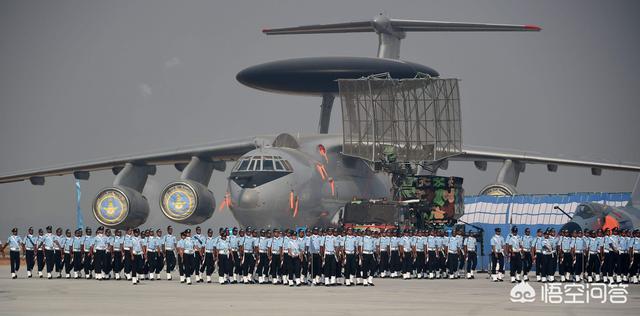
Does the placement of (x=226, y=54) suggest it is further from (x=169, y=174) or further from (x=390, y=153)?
(x=390, y=153)

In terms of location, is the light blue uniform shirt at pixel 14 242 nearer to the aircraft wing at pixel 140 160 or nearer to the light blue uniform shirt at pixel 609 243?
the aircraft wing at pixel 140 160

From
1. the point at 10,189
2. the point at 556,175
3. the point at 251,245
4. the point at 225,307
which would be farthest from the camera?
the point at 556,175

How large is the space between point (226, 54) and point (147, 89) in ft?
32.1

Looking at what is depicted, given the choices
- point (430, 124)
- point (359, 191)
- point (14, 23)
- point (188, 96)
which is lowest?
point (359, 191)

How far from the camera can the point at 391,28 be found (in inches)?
2350

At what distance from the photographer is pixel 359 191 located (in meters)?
41.1

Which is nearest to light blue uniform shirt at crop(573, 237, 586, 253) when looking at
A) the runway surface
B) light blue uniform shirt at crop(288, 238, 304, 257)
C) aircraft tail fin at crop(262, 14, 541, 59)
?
the runway surface

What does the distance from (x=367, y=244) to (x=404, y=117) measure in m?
11.9

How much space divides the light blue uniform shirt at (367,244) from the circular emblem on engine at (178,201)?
1142 cm

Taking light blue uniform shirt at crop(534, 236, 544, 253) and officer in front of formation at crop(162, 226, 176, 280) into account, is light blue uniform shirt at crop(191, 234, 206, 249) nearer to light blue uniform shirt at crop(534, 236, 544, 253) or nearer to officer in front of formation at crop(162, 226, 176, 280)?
officer in front of formation at crop(162, 226, 176, 280)

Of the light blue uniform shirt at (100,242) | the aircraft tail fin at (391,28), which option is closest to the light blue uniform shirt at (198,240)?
the light blue uniform shirt at (100,242)

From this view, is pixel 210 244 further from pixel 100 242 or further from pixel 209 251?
pixel 100 242

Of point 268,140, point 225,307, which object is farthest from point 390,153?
point 225,307

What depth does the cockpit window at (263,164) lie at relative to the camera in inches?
1417
